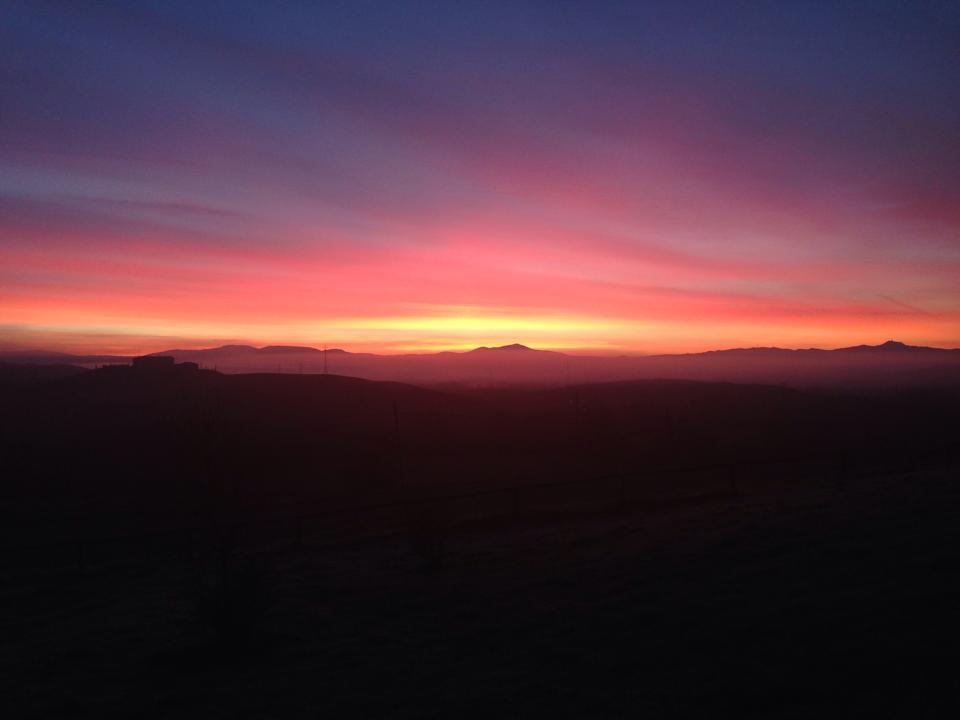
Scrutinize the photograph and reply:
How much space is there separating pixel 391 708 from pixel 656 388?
126218mm

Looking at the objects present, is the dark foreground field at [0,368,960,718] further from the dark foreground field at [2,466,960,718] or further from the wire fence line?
the wire fence line

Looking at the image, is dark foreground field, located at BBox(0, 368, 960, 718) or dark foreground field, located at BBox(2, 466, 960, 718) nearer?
dark foreground field, located at BBox(2, 466, 960, 718)

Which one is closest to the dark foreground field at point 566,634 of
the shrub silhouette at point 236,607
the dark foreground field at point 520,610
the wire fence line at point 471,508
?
the dark foreground field at point 520,610

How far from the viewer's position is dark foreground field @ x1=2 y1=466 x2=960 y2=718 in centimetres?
745

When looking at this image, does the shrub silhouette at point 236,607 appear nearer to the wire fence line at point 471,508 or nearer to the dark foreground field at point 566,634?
the dark foreground field at point 566,634

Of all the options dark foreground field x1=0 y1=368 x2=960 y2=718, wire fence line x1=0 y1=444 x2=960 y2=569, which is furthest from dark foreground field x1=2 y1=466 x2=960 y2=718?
wire fence line x1=0 y1=444 x2=960 y2=569

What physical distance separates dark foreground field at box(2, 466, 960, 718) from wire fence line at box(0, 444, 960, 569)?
3.55 meters

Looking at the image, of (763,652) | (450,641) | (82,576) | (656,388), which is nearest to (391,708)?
(450,641)

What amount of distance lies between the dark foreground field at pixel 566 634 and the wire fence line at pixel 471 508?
Answer: 3.55 metres

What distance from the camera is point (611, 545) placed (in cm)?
1664

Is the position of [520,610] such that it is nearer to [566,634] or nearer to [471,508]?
[566,634]

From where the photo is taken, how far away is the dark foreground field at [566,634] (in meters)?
7.45

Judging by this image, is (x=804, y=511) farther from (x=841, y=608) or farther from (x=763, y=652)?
(x=763, y=652)

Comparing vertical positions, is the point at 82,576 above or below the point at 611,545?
below
